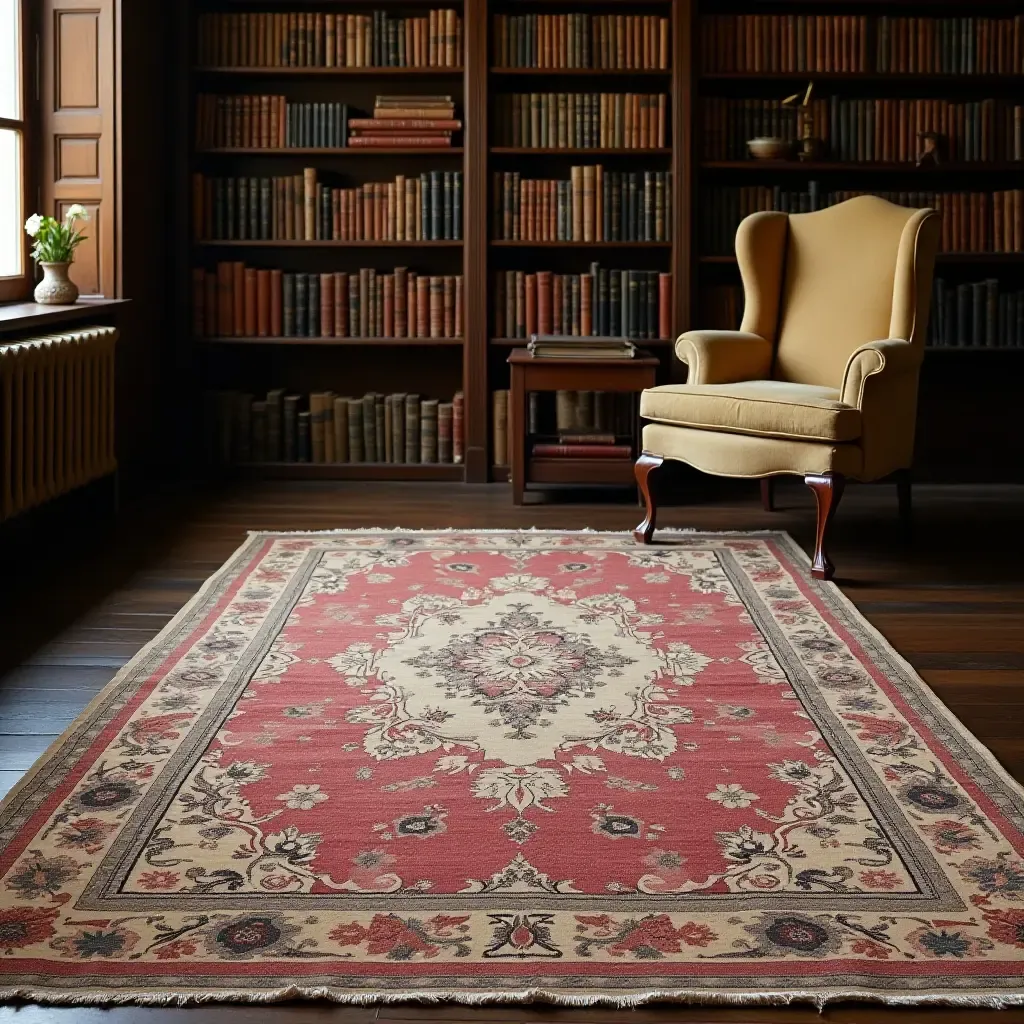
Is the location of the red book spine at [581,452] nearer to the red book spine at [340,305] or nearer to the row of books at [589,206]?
the row of books at [589,206]

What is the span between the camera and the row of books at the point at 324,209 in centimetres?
600

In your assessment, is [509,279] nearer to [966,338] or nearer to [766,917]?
[966,338]

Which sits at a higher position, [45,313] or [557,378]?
[45,313]

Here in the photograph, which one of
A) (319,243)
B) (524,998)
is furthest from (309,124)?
(524,998)

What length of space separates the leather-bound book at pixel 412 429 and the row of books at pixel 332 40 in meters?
1.38

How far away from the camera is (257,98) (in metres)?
5.98

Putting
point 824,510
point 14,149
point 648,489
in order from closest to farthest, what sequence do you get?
point 824,510 → point 648,489 → point 14,149

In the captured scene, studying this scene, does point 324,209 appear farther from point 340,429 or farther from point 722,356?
point 722,356

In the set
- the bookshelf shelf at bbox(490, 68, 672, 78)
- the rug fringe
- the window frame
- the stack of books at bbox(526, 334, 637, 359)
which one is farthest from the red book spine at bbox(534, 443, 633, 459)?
the rug fringe

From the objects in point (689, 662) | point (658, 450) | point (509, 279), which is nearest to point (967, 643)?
point (689, 662)

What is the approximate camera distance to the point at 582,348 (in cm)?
561

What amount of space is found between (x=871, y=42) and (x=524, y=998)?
4.93 metres

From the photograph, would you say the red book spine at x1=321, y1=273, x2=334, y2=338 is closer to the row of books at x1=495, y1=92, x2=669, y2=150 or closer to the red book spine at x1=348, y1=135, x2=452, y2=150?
the red book spine at x1=348, y1=135, x2=452, y2=150

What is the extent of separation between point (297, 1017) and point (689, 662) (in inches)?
67.3
